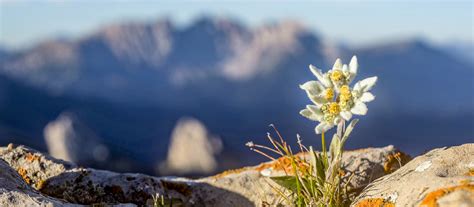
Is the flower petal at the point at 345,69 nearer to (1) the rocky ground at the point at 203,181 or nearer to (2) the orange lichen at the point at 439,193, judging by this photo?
(1) the rocky ground at the point at 203,181

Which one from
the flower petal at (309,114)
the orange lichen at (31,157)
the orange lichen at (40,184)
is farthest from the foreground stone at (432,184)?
the orange lichen at (31,157)

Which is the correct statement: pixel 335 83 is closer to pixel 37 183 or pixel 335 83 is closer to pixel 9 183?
pixel 9 183

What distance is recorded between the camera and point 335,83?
5.83 metres

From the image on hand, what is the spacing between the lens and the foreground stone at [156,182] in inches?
276

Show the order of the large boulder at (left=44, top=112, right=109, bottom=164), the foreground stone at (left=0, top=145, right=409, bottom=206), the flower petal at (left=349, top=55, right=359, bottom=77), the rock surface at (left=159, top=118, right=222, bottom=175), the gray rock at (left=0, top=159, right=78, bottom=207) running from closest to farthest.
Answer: the gray rock at (left=0, top=159, right=78, bottom=207)
the flower petal at (left=349, top=55, right=359, bottom=77)
the foreground stone at (left=0, top=145, right=409, bottom=206)
the rock surface at (left=159, top=118, right=222, bottom=175)
the large boulder at (left=44, top=112, right=109, bottom=164)

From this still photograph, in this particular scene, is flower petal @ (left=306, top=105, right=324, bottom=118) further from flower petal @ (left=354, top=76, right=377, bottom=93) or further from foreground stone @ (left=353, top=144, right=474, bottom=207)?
foreground stone @ (left=353, top=144, right=474, bottom=207)

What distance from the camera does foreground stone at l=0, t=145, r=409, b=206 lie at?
7020 mm

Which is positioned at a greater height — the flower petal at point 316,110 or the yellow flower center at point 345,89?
the yellow flower center at point 345,89

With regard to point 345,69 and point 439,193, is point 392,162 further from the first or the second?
point 439,193

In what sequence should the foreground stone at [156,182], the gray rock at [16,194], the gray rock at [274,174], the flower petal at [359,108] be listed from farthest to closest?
the gray rock at [274,174] < the foreground stone at [156,182] < the flower petal at [359,108] < the gray rock at [16,194]

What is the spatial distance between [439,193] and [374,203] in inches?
34.4

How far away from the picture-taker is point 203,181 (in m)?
7.82

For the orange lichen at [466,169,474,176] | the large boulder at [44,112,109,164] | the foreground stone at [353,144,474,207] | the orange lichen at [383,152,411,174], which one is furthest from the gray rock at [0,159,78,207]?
the large boulder at [44,112,109,164]

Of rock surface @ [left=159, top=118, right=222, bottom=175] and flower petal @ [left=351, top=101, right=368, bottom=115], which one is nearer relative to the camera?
flower petal @ [left=351, top=101, right=368, bottom=115]
